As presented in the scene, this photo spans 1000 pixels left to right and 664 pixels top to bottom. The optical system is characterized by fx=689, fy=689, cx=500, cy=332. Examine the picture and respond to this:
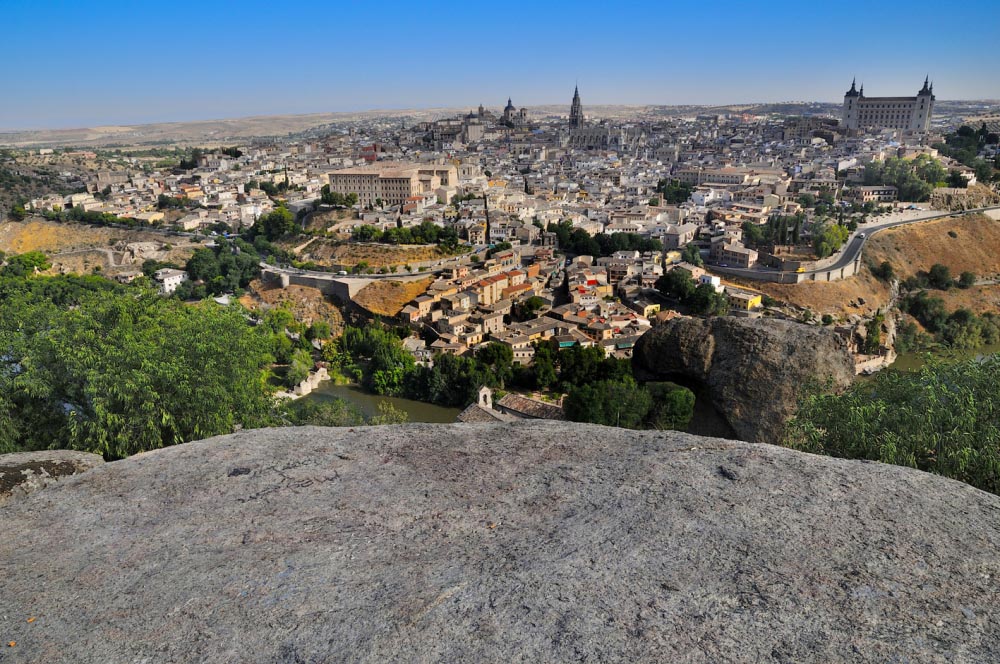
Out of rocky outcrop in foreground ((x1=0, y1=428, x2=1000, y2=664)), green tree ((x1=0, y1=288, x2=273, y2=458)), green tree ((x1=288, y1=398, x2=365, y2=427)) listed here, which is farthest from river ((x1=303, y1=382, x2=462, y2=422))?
rocky outcrop in foreground ((x1=0, y1=428, x2=1000, y2=664))

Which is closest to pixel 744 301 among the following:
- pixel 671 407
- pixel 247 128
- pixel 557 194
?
pixel 671 407

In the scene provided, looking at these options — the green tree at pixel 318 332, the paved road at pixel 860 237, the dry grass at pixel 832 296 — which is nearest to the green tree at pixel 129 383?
the green tree at pixel 318 332

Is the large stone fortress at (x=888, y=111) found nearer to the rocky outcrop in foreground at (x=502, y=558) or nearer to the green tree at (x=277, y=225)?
the green tree at (x=277, y=225)

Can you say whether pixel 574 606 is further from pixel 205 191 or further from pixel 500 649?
pixel 205 191

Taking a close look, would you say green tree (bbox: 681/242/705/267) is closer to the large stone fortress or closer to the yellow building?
the yellow building

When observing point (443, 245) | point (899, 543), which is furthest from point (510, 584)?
point (443, 245)

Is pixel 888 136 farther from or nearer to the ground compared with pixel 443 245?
farther from the ground
